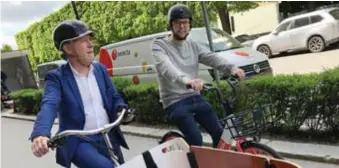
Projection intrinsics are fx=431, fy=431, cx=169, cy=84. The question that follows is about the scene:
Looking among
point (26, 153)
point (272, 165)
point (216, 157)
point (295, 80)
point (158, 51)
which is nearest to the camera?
point (272, 165)

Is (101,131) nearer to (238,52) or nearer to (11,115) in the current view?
(238,52)

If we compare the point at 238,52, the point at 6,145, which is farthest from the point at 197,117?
the point at 6,145

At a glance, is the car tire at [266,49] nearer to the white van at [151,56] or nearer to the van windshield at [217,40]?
the white van at [151,56]

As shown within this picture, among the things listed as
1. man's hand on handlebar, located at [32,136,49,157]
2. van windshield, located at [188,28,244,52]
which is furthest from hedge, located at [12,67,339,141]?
van windshield, located at [188,28,244,52]

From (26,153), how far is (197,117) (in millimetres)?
4873

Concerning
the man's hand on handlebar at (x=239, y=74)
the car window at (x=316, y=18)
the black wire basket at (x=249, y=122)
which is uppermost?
the man's hand on handlebar at (x=239, y=74)

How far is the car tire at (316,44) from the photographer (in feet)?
50.3

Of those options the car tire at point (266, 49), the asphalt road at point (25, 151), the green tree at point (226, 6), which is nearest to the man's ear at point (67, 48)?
the asphalt road at point (25, 151)

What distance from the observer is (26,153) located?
7.58 meters

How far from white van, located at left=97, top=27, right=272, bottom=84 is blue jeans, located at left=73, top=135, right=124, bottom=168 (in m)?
5.52

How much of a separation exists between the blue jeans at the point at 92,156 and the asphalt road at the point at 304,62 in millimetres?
9841

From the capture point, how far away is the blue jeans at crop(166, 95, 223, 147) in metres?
3.54

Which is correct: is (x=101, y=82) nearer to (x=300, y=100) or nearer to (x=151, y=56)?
(x=300, y=100)

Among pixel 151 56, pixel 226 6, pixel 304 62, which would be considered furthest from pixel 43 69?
pixel 226 6
